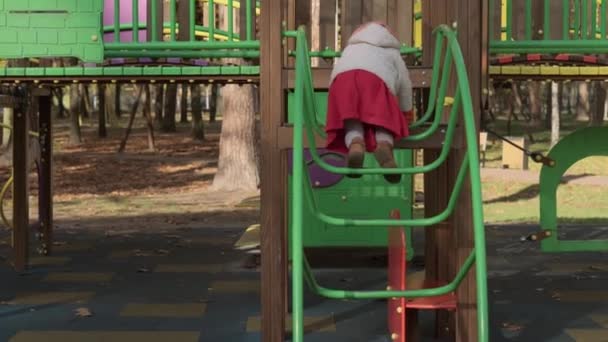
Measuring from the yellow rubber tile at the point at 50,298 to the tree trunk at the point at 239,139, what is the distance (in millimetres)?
9464

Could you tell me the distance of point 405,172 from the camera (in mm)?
4918

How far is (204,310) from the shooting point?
25.1ft

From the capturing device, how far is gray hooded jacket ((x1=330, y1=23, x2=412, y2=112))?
559 centimetres

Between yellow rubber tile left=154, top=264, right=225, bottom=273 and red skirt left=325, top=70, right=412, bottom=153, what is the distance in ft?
14.1

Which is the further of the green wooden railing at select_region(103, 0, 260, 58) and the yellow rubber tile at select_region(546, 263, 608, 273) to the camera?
the yellow rubber tile at select_region(546, 263, 608, 273)

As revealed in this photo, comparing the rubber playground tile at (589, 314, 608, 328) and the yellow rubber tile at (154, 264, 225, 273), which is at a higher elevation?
the rubber playground tile at (589, 314, 608, 328)

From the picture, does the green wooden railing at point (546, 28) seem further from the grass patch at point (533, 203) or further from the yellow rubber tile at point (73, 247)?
the grass patch at point (533, 203)

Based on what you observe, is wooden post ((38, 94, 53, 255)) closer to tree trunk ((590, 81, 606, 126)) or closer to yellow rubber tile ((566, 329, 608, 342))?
yellow rubber tile ((566, 329, 608, 342))

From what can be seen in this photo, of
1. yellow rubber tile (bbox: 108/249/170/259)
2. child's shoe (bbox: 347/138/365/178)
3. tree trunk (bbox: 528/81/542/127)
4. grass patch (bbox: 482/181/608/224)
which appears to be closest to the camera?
child's shoe (bbox: 347/138/365/178)

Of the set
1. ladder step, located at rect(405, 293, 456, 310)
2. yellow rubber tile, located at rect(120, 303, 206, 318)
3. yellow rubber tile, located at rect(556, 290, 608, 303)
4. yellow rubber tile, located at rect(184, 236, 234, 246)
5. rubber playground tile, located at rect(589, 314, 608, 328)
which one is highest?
ladder step, located at rect(405, 293, 456, 310)

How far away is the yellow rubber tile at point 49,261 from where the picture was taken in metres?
9.88

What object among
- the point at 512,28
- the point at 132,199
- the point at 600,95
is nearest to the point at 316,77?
the point at 512,28

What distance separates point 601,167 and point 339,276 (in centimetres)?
1465

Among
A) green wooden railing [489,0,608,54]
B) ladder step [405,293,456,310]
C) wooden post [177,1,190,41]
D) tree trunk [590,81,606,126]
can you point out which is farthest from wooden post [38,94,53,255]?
tree trunk [590,81,606,126]
